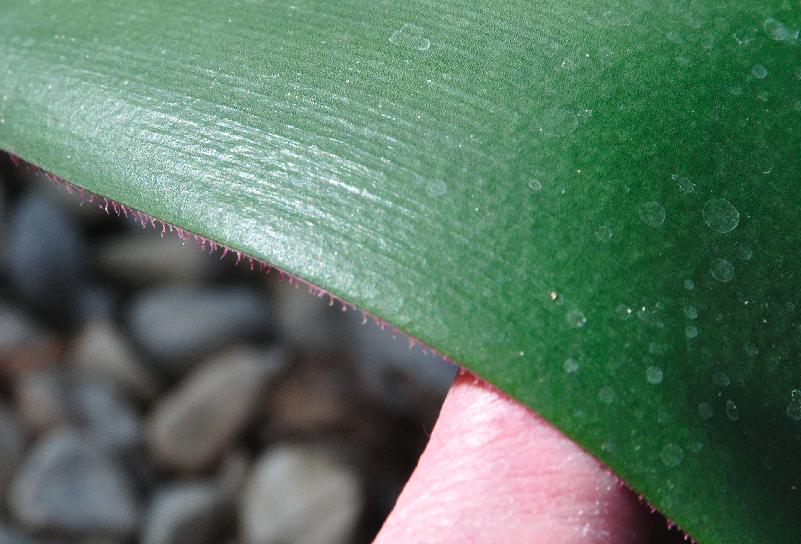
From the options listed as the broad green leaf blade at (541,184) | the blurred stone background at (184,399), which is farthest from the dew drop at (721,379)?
the blurred stone background at (184,399)

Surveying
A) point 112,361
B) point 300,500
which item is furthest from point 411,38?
point 112,361

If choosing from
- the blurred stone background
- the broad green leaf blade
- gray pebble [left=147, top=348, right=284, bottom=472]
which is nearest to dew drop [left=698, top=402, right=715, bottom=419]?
the broad green leaf blade

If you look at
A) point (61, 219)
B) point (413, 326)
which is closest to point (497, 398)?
point (413, 326)

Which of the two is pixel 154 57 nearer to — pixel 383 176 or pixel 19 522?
pixel 383 176

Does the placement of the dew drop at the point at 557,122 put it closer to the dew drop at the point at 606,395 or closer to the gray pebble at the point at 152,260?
the dew drop at the point at 606,395

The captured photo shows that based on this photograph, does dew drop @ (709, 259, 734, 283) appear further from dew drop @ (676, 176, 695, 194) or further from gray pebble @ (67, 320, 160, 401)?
gray pebble @ (67, 320, 160, 401)

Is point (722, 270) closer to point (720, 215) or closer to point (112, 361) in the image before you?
point (720, 215)
